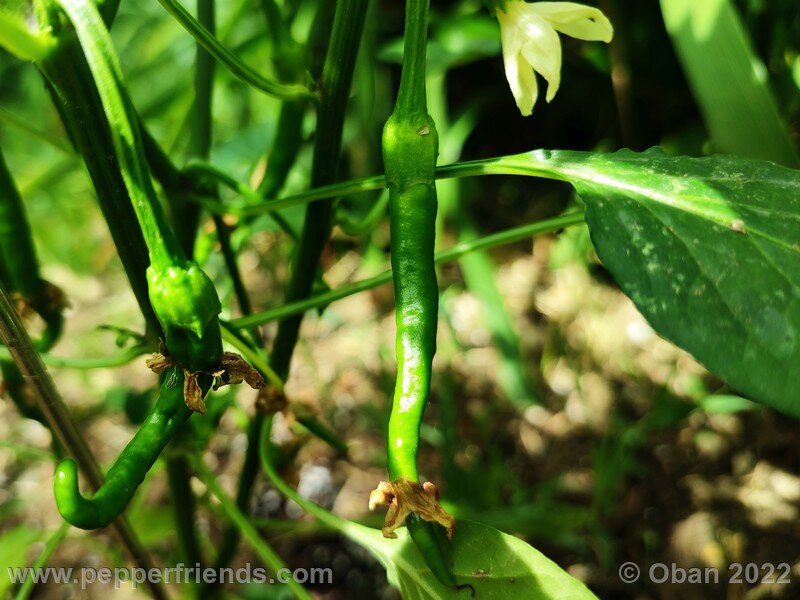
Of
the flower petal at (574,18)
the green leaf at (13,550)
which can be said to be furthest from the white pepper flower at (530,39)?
the green leaf at (13,550)

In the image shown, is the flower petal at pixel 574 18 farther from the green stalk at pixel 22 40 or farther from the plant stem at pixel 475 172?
the green stalk at pixel 22 40

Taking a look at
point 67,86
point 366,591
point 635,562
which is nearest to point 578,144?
point 635,562

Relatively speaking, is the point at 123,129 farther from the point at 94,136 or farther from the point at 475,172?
the point at 475,172

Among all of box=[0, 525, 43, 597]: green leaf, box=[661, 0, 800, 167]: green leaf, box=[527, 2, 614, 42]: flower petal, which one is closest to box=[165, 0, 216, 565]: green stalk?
box=[0, 525, 43, 597]: green leaf

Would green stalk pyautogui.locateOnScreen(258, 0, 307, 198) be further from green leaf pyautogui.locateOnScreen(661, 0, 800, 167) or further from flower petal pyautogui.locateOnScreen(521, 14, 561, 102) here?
green leaf pyautogui.locateOnScreen(661, 0, 800, 167)

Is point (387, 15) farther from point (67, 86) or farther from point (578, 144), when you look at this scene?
point (67, 86)

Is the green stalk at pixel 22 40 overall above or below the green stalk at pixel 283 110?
above
